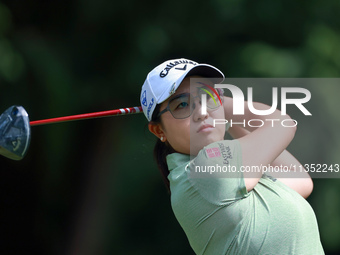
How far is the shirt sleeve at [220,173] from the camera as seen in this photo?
1.43 metres

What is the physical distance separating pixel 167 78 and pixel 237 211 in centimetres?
44

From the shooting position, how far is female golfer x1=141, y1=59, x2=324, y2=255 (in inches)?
56.4

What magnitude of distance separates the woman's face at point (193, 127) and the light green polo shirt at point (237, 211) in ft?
0.26

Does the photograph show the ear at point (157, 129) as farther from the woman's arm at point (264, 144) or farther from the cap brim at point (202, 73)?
the woman's arm at point (264, 144)

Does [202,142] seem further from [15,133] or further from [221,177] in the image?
[15,133]

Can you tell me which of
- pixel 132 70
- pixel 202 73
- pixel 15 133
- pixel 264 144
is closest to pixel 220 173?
pixel 264 144

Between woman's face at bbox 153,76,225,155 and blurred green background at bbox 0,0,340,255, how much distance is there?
1.86 m

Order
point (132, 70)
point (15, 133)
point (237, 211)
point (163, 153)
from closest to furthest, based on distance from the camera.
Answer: point (237, 211) < point (15, 133) < point (163, 153) < point (132, 70)

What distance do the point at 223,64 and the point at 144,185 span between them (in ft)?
3.10

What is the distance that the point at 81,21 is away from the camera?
368 centimetres

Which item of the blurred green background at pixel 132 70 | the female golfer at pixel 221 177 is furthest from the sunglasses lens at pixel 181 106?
the blurred green background at pixel 132 70

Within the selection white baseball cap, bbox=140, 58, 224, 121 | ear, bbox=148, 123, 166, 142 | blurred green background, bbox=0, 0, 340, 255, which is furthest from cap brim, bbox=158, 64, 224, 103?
blurred green background, bbox=0, 0, 340, 255

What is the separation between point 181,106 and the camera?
1593 millimetres

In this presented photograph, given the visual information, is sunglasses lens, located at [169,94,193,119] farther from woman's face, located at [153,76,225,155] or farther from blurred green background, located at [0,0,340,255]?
blurred green background, located at [0,0,340,255]
